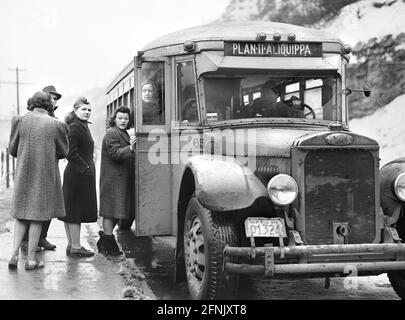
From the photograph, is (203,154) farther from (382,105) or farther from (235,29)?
(382,105)

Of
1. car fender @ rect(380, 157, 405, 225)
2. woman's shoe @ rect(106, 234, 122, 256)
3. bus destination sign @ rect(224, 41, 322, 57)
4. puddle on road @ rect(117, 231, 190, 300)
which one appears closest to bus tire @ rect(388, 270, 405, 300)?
car fender @ rect(380, 157, 405, 225)

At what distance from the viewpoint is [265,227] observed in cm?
449

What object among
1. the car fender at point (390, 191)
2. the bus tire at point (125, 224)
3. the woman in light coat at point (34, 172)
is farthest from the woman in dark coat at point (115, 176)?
the car fender at point (390, 191)

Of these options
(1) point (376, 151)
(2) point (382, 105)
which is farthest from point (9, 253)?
(2) point (382, 105)

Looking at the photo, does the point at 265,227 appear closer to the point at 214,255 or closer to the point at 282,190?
the point at 282,190

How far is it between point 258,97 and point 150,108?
1.23 m

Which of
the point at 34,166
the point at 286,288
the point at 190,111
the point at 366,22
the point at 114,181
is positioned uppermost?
the point at 366,22

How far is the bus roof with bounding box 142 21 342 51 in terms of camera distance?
585 cm

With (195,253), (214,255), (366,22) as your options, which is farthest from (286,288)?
(366,22)

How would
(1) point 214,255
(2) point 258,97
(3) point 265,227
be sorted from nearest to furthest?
(3) point 265,227 → (1) point 214,255 → (2) point 258,97

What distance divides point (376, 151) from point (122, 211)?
10.8 ft

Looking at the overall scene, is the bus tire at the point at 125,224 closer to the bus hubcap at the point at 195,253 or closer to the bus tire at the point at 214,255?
the bus hubcap at the point at 195,253

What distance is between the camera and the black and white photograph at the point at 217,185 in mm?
4570

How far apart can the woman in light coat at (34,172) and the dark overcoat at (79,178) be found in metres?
0.73
